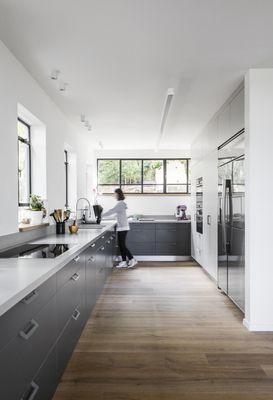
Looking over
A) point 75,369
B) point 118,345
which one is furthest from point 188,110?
point 75,369

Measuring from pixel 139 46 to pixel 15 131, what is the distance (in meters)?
1.33

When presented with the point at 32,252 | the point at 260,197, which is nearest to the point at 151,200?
the point at 260,197

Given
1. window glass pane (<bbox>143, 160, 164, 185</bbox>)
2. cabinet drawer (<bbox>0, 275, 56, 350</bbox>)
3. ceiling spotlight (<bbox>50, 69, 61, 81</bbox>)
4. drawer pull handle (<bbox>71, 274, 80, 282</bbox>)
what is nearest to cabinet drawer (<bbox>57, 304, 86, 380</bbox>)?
drawer pull handle (<bbox>71, 274, 80, 282</bbox>)

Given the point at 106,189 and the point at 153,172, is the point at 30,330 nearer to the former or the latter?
the point at 106,189

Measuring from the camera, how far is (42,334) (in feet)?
6.13

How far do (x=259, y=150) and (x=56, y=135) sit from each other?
105 inches

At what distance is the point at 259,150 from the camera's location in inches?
132

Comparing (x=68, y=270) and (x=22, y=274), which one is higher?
(x=22, y=274)

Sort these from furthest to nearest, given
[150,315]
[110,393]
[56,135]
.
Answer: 1. [56,135]
2. [150,315]
3. [110,393]

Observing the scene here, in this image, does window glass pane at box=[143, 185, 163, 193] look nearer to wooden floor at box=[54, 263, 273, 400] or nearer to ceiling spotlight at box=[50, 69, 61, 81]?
wooden floor at box=[54, 263, 273, 400]

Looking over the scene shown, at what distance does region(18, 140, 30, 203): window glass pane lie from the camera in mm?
3948

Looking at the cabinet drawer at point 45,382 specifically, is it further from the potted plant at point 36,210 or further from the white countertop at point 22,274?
the potted plant at point 36,210

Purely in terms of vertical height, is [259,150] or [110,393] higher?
[259,150]

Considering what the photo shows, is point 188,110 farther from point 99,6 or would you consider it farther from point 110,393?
point 110,393
